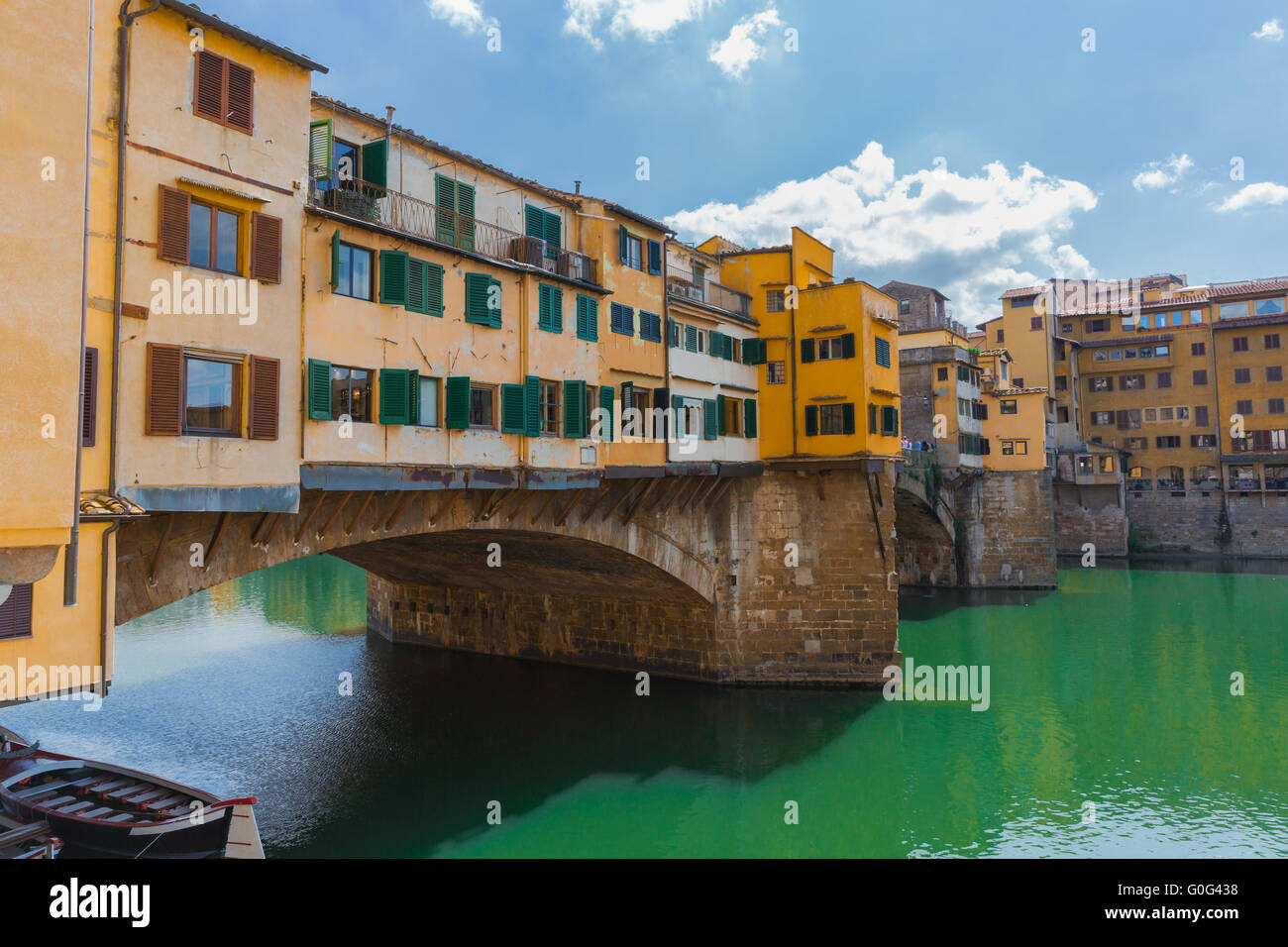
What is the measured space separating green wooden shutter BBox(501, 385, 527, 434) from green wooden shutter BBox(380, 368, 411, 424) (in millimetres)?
2820

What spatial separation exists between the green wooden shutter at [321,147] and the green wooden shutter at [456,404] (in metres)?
4.57

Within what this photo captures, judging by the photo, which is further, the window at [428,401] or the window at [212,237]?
the window at [428,401]

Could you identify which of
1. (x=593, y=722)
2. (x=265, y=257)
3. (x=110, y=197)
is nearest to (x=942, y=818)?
(x=593, y=722)

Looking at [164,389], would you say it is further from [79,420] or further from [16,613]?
[16,613]

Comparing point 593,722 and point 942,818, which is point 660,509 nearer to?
point 593,722

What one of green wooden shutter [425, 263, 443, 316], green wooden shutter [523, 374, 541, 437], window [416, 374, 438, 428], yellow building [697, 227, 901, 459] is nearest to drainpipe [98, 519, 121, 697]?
window [416, 374, 438, 428]

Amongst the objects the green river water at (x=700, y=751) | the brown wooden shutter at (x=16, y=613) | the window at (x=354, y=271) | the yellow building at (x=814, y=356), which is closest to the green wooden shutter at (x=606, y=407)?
the window at (x=354, y=271)

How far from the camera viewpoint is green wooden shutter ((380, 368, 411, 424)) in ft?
51.2

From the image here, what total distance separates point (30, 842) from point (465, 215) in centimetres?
1459

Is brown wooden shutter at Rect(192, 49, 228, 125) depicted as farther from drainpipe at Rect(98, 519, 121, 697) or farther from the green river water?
the green river water

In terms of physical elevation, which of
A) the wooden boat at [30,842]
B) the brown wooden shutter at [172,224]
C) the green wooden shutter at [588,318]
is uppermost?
the green wooden shutter at [588,318]

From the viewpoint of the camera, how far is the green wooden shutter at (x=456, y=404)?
16.9m

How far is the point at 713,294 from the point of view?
27453 mm

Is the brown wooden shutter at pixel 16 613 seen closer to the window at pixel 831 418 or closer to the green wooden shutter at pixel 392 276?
the green wooden shutter at pixel 392 276
